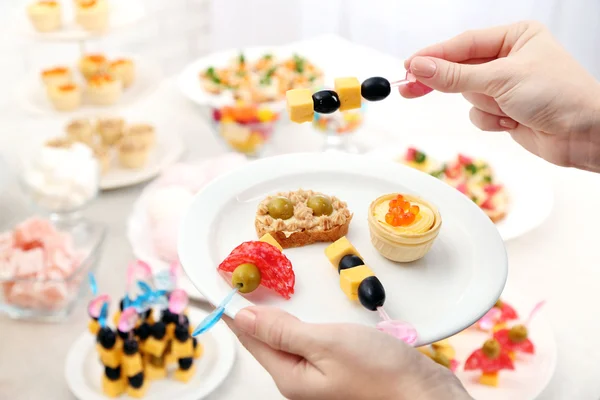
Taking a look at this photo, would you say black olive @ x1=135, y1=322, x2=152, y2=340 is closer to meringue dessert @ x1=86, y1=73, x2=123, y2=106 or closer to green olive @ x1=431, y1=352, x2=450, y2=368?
green olive @ x1=431, y1=352, x2=450, y2=368

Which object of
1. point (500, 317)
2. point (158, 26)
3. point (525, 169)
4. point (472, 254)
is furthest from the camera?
point (158, 26)

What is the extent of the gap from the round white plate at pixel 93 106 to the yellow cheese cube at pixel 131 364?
879 millimetres

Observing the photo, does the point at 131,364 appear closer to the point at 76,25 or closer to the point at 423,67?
the point at 423,67

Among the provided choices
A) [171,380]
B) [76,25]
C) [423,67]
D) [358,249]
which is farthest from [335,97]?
[76,25]

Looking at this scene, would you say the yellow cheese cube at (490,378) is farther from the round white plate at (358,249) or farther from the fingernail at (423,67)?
the fingernail at (423,67)

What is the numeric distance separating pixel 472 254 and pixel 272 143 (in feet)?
3.71

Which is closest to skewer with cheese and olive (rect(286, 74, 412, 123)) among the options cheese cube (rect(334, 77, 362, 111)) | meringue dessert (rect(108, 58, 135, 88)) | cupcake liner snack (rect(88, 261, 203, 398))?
cheese cube (rect(334, 77, 362, 111))

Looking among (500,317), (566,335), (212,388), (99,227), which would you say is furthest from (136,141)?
(566,335)

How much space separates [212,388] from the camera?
4.04 ft

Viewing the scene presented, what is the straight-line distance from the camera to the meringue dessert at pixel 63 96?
6.07ft

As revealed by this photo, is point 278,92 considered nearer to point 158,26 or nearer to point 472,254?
point 472,254

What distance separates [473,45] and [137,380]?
3.25ft

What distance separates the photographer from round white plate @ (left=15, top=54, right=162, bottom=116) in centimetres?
186

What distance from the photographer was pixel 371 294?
87 centimetres
